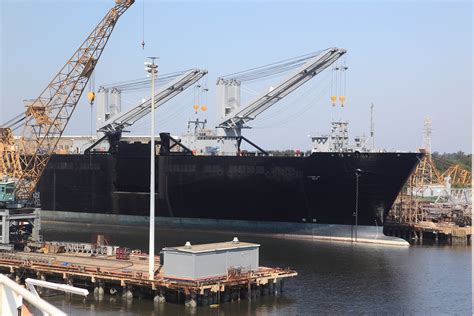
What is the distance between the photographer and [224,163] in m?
53.7

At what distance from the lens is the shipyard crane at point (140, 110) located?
201 feet

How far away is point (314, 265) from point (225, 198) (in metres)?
15.8

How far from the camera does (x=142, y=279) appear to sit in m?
28.9

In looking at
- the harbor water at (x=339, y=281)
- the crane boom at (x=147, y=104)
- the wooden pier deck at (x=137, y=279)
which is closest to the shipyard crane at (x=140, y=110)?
the crane boom at (x=147, y=104)

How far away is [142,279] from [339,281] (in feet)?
33.4

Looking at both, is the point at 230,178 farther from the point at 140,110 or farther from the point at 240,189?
the point at 140,110

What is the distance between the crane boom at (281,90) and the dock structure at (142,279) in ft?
80.9

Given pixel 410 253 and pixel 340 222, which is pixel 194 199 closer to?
pixel 340 222

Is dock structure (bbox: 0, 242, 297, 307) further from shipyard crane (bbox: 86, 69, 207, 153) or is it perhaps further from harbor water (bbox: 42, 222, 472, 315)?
shipyard crane (bbox: 86, 69, 207, 153)

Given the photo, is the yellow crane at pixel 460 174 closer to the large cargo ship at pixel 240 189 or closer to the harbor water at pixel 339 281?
the harbor water at pixel 339 281

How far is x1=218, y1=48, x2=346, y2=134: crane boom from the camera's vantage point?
54.1m

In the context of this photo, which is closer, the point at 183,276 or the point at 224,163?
the point at 183,276

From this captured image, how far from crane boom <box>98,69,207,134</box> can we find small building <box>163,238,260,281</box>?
106 ft

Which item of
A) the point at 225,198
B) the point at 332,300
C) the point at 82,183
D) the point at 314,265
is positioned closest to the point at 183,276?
the point at 332,300
